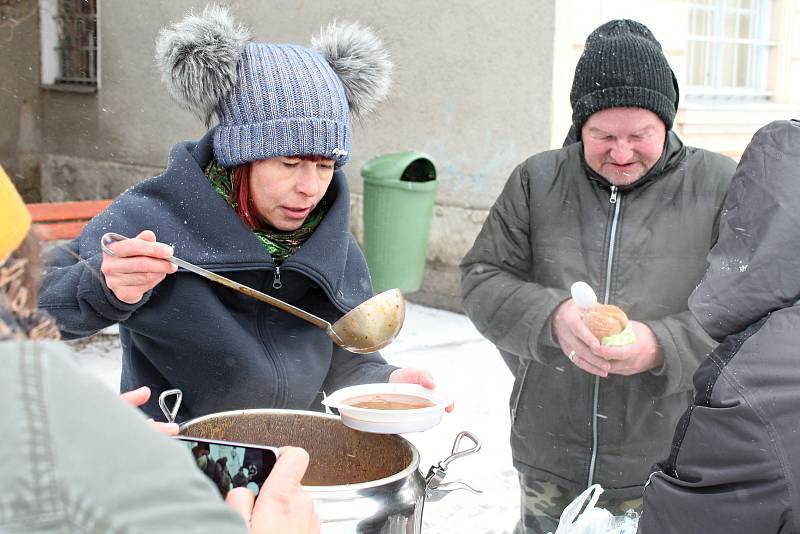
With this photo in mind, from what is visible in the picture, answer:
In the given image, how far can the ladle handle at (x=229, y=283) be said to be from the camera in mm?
1838

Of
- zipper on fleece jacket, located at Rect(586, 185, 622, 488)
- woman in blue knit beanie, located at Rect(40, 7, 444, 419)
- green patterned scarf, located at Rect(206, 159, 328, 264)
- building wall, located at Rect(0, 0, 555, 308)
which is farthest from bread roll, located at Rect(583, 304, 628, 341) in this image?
building wall, located at Rect(0, 0, 555, 308)

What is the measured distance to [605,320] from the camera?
2277 millimetres

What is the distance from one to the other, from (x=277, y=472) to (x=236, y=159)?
1145 mm

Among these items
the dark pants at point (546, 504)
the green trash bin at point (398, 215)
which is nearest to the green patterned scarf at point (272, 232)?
the dark pants at point (546, 504)

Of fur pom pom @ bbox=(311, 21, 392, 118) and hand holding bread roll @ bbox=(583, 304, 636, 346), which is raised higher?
fur pom pom @ bbox=(311, 21, 392, 118)

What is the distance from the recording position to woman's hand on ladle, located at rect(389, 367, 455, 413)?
205 cm

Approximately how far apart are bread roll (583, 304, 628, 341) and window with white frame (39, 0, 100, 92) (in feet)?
31.6

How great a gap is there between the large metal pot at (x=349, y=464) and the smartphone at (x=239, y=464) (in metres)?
0.23

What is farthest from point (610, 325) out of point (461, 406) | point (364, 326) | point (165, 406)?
point (461, 406)

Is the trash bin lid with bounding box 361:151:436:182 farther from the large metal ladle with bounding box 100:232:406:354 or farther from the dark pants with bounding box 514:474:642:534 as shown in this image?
the large metal ladle with bounding box 100:232:406:354

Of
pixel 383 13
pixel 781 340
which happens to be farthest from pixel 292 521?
pixel 383 13

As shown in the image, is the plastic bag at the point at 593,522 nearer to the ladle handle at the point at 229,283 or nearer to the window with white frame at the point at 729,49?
the ladle handle at the point at 229,283

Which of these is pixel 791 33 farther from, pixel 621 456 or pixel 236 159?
pixel 236 159

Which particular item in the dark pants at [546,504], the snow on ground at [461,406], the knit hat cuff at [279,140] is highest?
the knit hat cuff at [279,140]
